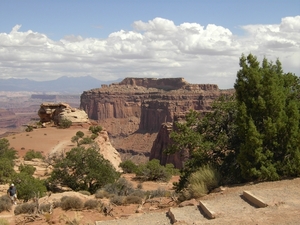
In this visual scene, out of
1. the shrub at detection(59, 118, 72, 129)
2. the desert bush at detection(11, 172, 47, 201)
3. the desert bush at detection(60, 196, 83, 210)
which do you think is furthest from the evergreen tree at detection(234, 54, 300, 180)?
the shrub at detection(59, 118, 72, 129)

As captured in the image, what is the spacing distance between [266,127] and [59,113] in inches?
1758

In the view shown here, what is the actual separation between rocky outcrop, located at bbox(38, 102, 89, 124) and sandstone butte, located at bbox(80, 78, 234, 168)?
41.7 meters

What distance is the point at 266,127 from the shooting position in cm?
1227

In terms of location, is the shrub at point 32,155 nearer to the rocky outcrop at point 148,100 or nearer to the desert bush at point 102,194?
the desert bush at point 102,194

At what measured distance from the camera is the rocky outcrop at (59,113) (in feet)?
175

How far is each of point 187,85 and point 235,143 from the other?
11411cm

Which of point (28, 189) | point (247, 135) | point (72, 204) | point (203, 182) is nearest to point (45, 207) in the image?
point (72, 204)

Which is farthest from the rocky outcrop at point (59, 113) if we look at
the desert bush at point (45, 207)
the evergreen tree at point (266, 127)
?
the evergreen tree at point (266, 127)

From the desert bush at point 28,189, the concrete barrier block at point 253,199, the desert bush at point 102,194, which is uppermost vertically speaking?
the concrete barrier block at point 253,199

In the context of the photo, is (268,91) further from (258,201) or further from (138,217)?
(138,217)

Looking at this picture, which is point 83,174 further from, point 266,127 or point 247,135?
point 266,127


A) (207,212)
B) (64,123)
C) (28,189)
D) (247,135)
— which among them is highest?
(247,135)

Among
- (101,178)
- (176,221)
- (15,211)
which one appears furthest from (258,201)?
(101,178)

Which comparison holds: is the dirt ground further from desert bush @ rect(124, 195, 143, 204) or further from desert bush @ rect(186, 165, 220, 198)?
desert bush @ rect(186, 165, 220, 198)
